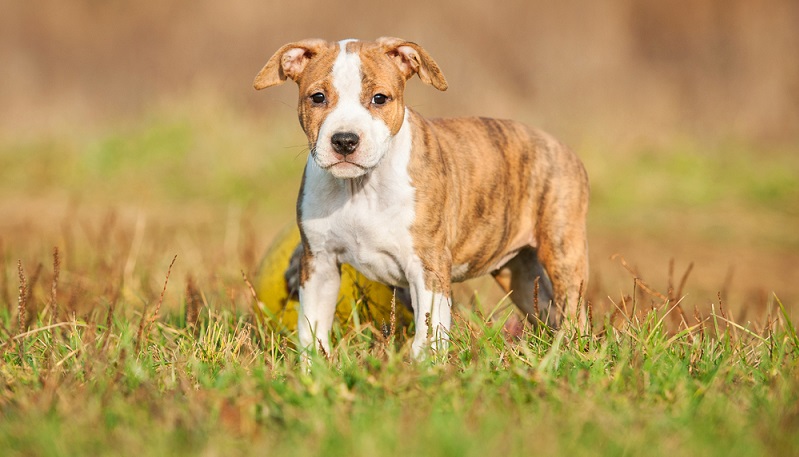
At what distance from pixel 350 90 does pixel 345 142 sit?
329 mm

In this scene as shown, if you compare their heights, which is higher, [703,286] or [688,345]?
[688,345]

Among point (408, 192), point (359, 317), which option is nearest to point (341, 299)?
point (359, 317)

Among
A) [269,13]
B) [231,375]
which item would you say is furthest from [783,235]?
[269,13]

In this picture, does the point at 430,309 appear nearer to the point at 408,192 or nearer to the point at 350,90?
the point at 408,192

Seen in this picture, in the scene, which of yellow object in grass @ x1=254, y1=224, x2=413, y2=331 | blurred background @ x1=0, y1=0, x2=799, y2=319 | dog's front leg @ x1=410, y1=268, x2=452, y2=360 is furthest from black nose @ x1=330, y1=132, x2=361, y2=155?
blurred background @ x1=0, y1=0, x2=799, y2=319

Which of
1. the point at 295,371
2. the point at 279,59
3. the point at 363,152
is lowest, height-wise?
the point at 295,371

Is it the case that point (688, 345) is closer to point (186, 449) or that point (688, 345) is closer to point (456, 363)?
point (456, 363)

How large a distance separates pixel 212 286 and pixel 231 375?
283 cm

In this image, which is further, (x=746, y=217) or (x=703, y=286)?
(x=746, y=217)

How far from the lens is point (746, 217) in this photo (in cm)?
1152

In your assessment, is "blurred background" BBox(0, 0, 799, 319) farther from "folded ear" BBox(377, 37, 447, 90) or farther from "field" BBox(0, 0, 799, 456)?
"folded ear" BBox(377, 37, 447, 90)

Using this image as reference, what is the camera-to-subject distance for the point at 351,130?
430 centimetres

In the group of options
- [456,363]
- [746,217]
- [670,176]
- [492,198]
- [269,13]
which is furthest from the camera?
[269,13]

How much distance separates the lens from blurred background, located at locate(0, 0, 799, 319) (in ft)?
33.1
